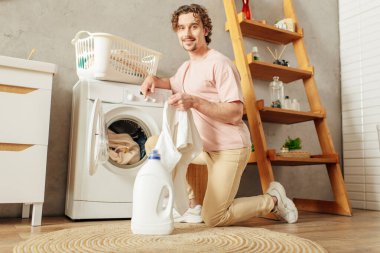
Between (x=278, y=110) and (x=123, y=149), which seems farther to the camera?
(x=278, y=110)

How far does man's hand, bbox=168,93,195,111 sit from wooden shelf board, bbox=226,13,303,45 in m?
1.30

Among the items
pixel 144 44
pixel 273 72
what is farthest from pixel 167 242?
pixel 273 72

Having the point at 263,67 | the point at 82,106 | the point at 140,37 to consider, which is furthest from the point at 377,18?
the point at 82,106

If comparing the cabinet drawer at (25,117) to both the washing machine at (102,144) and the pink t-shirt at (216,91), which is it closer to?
the washing machine at (102,144)

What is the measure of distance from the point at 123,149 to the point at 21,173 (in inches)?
20.6

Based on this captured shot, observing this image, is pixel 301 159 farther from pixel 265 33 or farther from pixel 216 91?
pixel 265 33

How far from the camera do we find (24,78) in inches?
67.5

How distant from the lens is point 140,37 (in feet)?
8.13

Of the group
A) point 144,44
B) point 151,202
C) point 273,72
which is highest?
point 144,44

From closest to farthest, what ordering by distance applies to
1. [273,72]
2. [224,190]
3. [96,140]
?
1. [224,190]
2. [96,140]
3. [273,72]

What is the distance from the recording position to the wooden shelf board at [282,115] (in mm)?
2379

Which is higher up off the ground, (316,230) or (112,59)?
(112,59)

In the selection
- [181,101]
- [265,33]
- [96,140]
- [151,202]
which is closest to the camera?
[151,202]

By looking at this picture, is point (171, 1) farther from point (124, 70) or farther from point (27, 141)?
point (27, 141)
